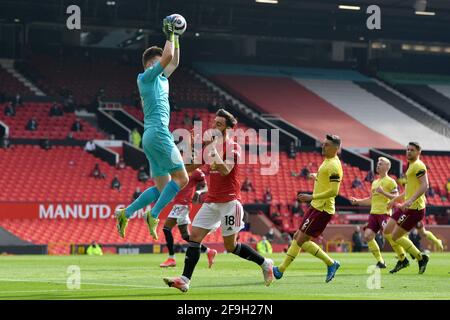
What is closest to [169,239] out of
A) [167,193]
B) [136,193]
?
[167,193]

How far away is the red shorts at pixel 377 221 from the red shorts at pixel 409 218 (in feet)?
9.52

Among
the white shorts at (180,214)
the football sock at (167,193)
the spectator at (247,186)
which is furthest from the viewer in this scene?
the spectator at (247,186)

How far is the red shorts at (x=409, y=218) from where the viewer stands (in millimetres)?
20469

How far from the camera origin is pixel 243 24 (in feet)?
198

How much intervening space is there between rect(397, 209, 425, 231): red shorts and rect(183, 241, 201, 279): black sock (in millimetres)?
7288

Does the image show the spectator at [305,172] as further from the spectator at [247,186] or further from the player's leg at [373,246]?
the player's leg at [373,246]

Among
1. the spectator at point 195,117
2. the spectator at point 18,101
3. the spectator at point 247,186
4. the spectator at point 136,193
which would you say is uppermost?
the spectator at point 18,101

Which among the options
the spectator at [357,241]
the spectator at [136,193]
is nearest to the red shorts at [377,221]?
the spectator at [357,241]

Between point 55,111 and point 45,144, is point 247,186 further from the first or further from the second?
point 55,111

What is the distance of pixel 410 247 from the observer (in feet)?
69.1

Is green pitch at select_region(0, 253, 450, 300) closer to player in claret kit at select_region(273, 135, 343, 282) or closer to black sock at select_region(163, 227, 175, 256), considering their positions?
player in claret kit at select_region(273, 135, 343, 282)

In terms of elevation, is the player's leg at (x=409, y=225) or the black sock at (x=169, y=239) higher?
the player's leg at (x=409, y=225)

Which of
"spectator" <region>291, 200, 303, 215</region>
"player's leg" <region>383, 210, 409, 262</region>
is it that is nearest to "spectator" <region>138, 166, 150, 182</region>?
"spectator" <region>291, 200, 303, 215</region>

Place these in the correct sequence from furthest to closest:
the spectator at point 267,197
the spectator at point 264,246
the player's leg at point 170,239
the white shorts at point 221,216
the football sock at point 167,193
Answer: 1. the spectator at point 267,197
2. the spectator at point 264,246
3. the player's leg at point 170,239
4. the white shorts at point 221,216
5. the football sock at point 167,193
